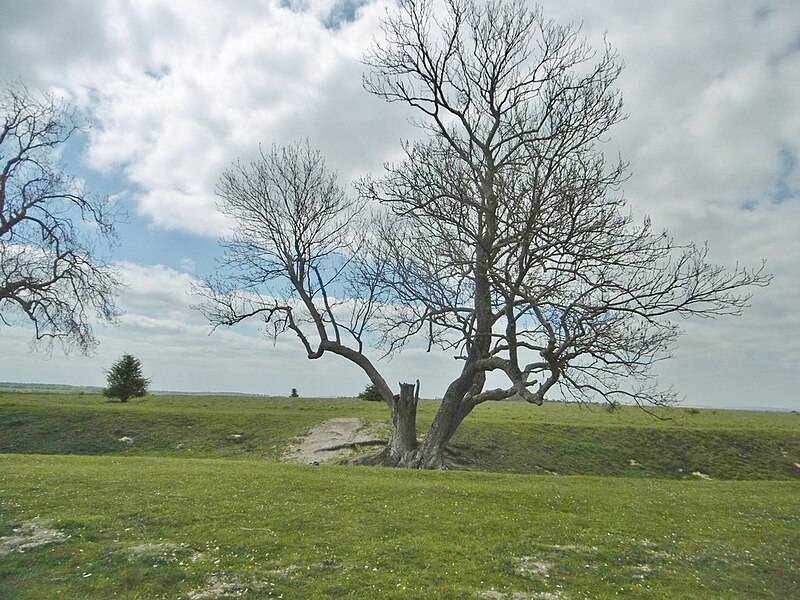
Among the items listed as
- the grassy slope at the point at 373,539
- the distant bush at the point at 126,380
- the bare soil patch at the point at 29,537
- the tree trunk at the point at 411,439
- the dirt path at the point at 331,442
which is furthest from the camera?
the distant bush at the point at 126,380

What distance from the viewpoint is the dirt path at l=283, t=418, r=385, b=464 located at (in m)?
24.6

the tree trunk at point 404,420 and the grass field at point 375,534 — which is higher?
the tree trunk at point 404,420

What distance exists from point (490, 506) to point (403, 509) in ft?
6.63

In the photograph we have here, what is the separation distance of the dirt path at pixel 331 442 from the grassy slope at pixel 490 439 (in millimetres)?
973

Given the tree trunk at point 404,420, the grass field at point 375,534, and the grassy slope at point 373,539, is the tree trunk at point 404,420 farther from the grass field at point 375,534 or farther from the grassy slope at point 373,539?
the grassy slope at point 373,539

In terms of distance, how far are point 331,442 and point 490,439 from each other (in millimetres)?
7830

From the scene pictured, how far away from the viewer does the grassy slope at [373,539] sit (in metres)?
7.85

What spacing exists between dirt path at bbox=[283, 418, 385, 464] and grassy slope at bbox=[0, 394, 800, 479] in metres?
0.97

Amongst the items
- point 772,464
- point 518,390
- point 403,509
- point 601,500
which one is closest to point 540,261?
point 518,390

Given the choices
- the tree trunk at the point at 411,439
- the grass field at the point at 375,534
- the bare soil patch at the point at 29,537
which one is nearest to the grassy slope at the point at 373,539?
the grass field at the point at 375,534

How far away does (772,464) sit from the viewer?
92.3 feet

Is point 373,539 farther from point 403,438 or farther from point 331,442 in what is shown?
point 331,442

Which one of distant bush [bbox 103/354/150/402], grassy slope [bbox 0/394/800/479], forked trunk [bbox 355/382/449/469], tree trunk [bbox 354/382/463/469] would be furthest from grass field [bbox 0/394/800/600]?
distant bush [bbox 103/354/150/402]

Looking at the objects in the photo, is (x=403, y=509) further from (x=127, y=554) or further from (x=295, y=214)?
(x=295, y=214)
